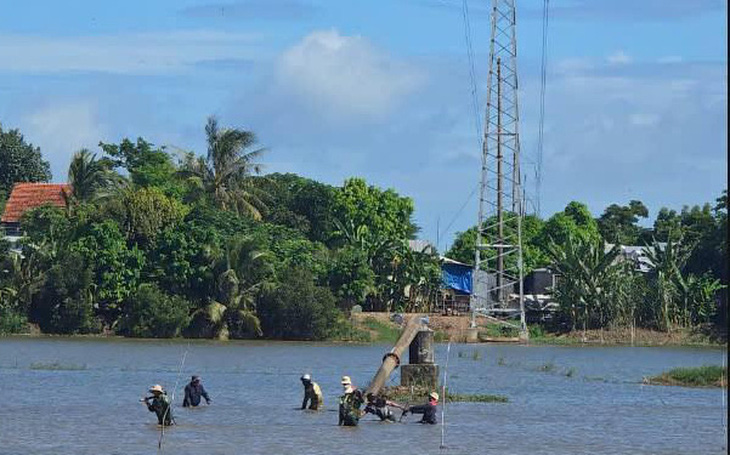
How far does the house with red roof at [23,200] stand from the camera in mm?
102062

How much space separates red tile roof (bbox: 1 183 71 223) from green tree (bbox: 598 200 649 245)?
4690 centimetres

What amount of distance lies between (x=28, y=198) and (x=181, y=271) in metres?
26.0

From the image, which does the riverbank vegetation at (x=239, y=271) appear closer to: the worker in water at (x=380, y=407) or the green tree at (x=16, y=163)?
the green tree at (x=16, y=163)

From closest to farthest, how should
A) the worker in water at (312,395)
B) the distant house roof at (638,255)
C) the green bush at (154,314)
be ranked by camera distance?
the worker in water at (312,395) < the green bush at (154,314) < the distant house roof at (638,255)

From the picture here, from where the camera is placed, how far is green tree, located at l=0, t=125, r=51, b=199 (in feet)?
379

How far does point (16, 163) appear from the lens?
381 feet

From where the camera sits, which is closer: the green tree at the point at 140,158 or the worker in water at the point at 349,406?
the worker in water at the point at 349,406

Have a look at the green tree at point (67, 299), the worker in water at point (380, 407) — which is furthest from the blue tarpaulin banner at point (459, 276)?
the worker in water at point (380, 407)

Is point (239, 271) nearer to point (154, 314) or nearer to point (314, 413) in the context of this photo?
point (154, 314)

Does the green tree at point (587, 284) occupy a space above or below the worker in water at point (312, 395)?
above

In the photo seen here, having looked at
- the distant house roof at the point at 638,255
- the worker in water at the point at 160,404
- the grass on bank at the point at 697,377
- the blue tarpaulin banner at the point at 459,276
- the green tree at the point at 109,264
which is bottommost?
the worker in water at the point at 160,404

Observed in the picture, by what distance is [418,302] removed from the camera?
91250 mm

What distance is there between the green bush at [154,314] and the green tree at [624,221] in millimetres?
54532

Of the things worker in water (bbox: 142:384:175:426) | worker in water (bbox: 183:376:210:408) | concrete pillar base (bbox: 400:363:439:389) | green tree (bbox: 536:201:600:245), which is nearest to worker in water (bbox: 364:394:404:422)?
concrete pillar base (bbox: 400:363:439:389)
